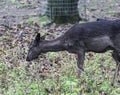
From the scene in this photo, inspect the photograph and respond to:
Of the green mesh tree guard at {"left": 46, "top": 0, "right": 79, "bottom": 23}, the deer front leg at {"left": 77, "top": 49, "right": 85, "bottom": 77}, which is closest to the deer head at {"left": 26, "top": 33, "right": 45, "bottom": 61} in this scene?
the deer front leg at {"left": 77, "top": 49, "right": 85, "bottom": 77}

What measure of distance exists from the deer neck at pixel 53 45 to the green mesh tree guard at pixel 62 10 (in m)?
5.28

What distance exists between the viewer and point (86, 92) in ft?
24.1

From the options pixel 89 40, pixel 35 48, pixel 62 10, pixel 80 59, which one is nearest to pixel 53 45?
pixel 35 48

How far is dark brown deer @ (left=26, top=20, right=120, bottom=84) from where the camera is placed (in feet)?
26.8

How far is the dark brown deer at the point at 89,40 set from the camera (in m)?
8.16

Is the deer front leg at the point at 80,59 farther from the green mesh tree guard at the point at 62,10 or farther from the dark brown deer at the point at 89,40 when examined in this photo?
the green mesh tree guard at the point at 62,10

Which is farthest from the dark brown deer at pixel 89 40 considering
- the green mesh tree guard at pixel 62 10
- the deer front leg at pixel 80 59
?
the green mesh tree guard at pixel 62 10

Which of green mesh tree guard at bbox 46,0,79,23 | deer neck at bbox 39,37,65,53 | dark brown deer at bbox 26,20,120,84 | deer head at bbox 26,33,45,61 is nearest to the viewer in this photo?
dark brown deer at bbox 26,20,120,84

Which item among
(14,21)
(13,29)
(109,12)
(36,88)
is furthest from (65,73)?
(109,12)

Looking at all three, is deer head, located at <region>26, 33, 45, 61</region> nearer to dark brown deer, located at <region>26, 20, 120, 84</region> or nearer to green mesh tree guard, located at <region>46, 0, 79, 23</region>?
dark brown deer, located at <region>26, 20, 120, 84</region>

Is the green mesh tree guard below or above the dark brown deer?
below

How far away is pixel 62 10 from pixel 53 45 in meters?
5.55

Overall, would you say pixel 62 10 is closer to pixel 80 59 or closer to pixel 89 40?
pixel 80 59

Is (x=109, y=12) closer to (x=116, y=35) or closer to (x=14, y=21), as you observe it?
(x=14, y=21)
